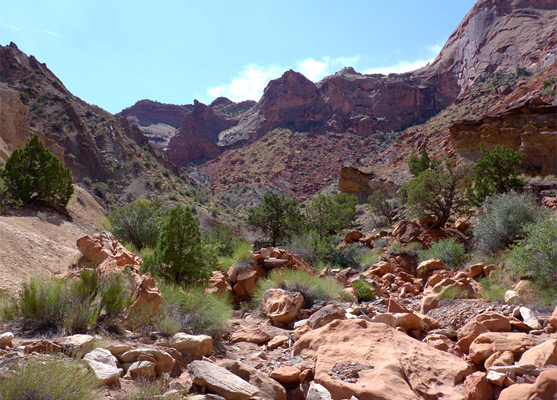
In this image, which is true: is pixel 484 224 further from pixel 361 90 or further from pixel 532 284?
pixel 361 90

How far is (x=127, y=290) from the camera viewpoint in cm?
585

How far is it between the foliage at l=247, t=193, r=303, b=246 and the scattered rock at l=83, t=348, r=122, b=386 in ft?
56.4

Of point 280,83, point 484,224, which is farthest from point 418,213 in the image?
point 280,83

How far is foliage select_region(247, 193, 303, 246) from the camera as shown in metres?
20.7

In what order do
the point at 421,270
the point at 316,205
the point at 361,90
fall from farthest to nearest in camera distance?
the point at 361,90 → the point at 316,205 → the point at 421,270

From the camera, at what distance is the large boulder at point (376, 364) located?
3596 mm

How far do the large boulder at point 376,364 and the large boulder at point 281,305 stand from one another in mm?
2033

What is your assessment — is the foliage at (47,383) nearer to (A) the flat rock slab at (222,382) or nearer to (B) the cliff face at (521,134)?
(A) the flat rock slab at (222,382)

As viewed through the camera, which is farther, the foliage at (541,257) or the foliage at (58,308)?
the foliage at (541,257)

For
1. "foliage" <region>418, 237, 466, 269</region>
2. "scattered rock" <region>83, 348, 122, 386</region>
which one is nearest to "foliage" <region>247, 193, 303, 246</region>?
"foliage" <region>418, 237, 466, 269</region>

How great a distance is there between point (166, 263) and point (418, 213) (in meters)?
13.3

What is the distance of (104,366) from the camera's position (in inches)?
124

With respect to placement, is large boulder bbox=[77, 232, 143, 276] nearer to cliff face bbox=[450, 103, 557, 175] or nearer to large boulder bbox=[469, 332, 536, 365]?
large boulder bbox=[469, 332, 536, 365]

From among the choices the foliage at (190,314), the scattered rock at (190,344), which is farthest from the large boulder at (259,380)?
the foliage at (190,314)
